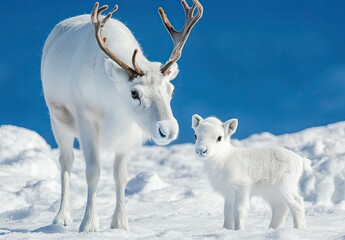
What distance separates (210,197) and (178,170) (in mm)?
7360

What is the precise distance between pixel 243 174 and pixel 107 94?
2.02m

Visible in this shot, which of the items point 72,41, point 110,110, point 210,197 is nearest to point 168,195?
point 210,197

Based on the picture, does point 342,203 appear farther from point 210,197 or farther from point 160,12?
point 160,12

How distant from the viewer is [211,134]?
8312mm

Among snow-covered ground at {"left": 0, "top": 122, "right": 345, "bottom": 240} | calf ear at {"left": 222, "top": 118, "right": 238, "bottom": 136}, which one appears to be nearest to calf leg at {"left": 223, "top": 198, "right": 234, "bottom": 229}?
snow-covered ground at {"left": 0, "top": 122, "right": 345, "bottom": 240}

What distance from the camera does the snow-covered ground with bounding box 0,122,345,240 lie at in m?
7.56

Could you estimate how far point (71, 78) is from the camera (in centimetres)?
879

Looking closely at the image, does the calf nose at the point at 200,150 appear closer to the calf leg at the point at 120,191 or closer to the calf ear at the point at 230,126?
the calf ear at the point at 230,126

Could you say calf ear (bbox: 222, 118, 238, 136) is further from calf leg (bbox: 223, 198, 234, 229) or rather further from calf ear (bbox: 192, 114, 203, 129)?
calf leg (bbox: 223, 198, 234, 229)

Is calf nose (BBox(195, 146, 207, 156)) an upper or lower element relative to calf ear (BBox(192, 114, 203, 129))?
lower

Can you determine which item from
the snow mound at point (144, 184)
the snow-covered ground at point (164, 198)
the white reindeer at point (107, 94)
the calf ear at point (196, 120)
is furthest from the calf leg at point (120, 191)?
the snow mound at point (144, 184)

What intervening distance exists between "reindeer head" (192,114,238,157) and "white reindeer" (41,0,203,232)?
0.70 metres

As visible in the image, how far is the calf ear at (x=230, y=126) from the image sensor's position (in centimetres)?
855

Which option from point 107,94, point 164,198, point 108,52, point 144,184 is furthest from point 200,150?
point 144,184
